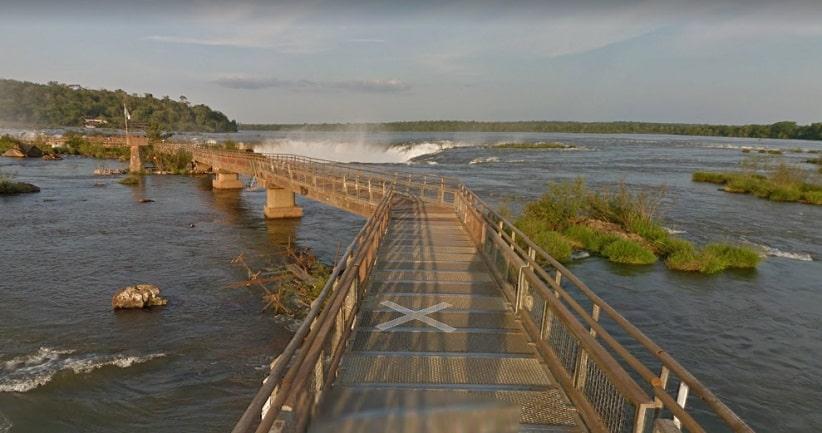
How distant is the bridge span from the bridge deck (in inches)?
0.8

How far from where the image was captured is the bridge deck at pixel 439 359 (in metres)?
4.58

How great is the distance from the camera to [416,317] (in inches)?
289

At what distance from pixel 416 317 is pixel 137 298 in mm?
11942

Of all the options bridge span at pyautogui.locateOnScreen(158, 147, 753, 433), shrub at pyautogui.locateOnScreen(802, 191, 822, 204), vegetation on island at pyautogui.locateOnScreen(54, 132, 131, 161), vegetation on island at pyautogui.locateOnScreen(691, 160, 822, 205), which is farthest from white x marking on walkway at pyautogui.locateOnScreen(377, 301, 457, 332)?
vegetation on island at pyautogui.locateOnScreen(54, 132, 131, 161)

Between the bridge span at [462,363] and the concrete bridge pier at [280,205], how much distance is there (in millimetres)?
21449

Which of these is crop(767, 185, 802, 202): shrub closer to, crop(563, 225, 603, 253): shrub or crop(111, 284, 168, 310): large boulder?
crop(563, 225, 603, 253): shrub

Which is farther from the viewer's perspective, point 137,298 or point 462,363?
point 137,298

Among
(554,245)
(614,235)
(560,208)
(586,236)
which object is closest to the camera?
(554,245)

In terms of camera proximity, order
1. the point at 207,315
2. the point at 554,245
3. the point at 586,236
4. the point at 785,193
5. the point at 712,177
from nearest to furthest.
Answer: the point at 207,315
the point at 554,245
the point at 586,236
the point at 785,193
the point at 712,177

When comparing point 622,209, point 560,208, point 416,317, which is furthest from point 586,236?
point 416,317

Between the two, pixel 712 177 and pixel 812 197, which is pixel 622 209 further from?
pixel 712 177

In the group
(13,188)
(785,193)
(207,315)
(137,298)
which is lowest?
(207,315)

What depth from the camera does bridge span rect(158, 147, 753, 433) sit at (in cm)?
343

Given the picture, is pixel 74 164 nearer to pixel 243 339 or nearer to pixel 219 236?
pixel 219 236
